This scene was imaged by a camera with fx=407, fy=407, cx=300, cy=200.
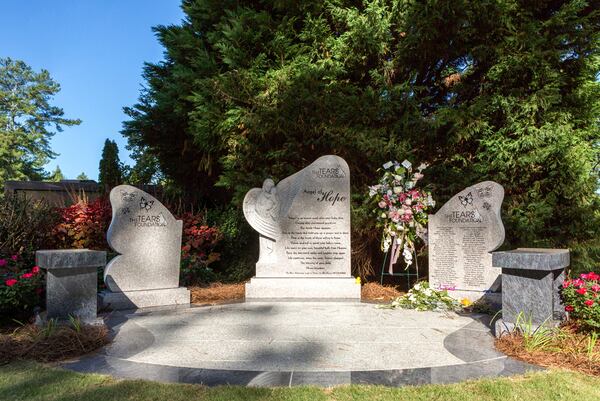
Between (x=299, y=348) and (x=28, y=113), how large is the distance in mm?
39726

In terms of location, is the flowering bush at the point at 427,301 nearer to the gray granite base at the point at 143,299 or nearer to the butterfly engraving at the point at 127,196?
the gray granite base at the point at 143,299

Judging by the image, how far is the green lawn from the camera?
9.55 ft

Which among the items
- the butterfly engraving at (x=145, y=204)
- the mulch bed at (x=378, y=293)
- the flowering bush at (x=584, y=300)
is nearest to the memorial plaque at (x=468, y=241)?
the mulch bed at (x=378, y=293)

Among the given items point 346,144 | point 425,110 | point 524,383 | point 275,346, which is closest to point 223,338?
point 275,346

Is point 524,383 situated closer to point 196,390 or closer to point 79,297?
point 196,390

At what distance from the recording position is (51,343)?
3971mm

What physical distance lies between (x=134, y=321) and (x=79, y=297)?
92 centimetres

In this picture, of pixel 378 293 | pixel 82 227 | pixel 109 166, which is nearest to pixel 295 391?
pixel 378 293

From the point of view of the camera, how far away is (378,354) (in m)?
3.95

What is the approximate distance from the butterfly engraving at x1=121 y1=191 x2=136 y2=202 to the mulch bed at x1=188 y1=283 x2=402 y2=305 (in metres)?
2.04

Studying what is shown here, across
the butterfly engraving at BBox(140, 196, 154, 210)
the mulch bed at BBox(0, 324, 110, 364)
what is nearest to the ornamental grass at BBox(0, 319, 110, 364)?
the mulch bed at BBox(0, 324, 110, 364)

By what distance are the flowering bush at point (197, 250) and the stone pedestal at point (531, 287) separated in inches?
235

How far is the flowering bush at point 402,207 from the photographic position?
283 inches

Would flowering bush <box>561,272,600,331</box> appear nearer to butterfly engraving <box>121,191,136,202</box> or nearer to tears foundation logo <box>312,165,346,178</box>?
tears foundation logo <box>312,165,346,178</box>
